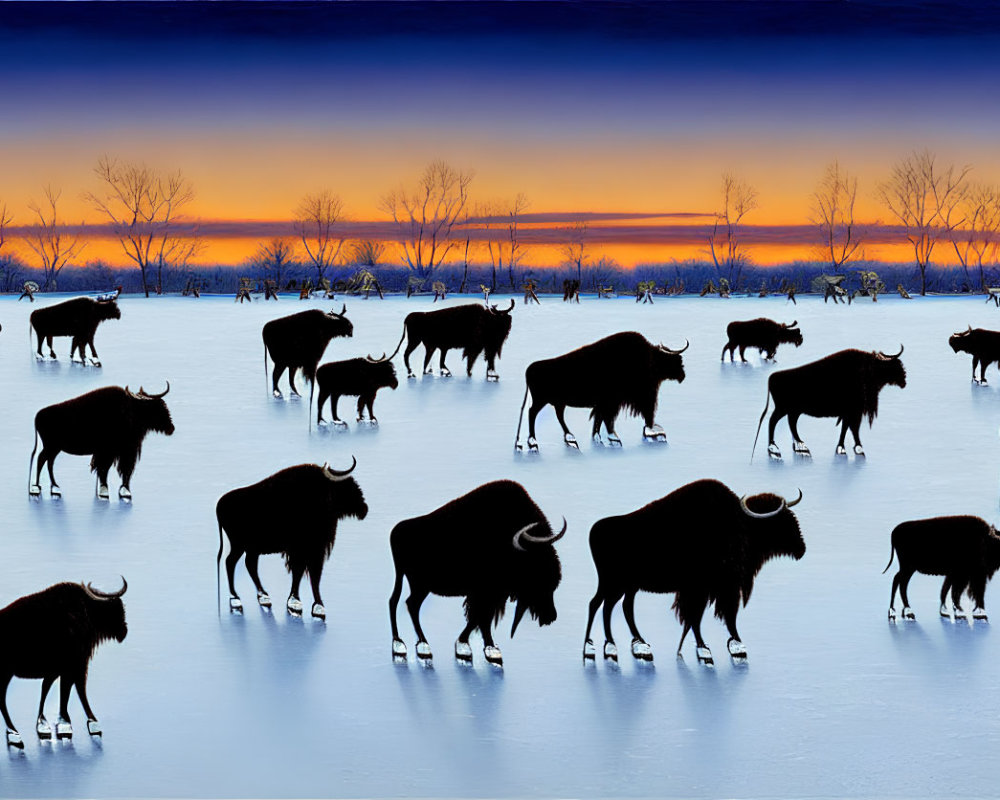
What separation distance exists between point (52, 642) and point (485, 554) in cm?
188

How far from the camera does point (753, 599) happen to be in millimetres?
7227

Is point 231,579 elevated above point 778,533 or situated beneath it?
situated beneath

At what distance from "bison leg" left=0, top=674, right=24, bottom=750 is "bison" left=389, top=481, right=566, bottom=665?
178 cm

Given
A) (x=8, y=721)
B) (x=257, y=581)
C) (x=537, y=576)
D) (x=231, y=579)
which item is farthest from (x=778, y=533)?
(x=8, y=721)

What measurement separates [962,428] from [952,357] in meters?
9.01

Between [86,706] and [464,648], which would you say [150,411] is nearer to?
[464,648]

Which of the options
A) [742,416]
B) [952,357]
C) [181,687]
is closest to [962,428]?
[742,416]

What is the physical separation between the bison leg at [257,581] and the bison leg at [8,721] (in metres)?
1.82

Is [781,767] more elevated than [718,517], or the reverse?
[718,517]

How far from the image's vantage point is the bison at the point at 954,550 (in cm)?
660

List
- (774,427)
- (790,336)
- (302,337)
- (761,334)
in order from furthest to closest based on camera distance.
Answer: (761,334), (790,336), (302,337), (774,427)

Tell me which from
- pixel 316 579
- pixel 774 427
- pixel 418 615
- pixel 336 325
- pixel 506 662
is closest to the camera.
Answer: pixel 418 615

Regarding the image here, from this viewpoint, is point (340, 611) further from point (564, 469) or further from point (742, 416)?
point (742, 416)

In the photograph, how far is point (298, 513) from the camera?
6.42 meters
